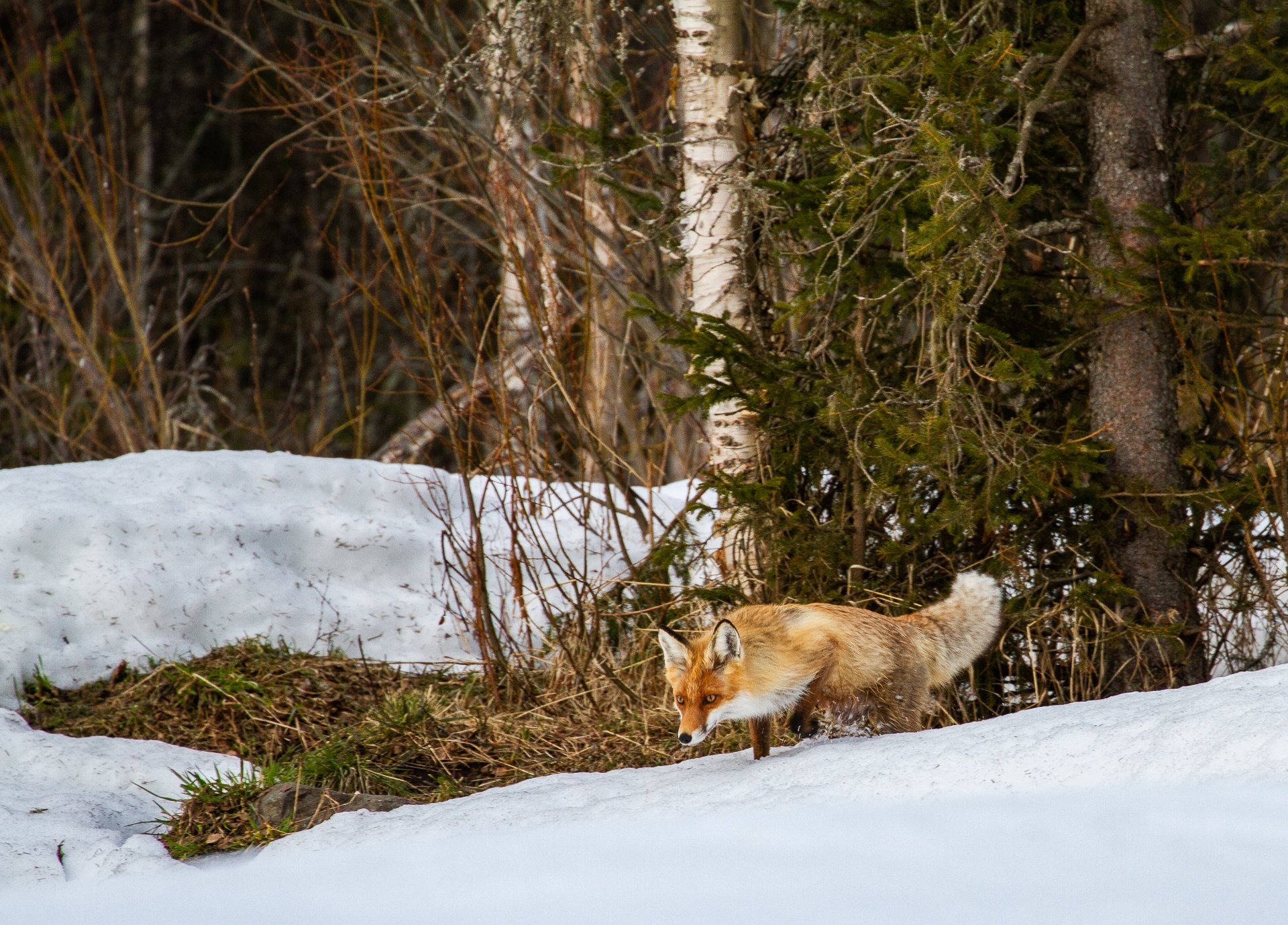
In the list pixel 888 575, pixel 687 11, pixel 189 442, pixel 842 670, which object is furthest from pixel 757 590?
pixel 189 442

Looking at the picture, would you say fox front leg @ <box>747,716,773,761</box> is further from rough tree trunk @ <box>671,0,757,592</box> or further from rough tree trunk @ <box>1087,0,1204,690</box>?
rough tree trunk @ <box>1087,0,1204,690</box>

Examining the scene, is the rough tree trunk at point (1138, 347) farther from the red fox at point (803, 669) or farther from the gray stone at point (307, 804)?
the gray stone at point (307, 804)

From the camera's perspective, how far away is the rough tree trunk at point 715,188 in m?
5.97

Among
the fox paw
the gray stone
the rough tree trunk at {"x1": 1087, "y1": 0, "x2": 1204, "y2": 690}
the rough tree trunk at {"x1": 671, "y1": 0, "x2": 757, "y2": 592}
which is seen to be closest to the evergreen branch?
the rough tree trunk at {"x1": 1087, "y1": 0, "x2": 1204, "y2": 690}

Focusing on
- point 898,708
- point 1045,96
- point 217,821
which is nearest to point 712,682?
point 898,708

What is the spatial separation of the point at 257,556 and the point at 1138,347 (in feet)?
16.1

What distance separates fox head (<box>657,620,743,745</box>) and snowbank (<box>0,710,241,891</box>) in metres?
1.79

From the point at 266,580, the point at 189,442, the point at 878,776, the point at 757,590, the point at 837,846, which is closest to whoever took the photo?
the point at 837,846

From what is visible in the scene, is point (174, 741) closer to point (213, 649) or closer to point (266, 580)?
point (213, 649)

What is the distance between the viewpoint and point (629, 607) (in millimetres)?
→ 6289

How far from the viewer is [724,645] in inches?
164

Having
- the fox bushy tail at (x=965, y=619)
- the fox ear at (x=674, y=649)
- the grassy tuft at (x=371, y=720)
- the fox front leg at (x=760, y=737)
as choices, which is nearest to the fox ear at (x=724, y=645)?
the fox ear at (x=674, y=649)

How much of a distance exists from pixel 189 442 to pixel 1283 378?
28.4 ft

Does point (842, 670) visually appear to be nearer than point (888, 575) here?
Yes
